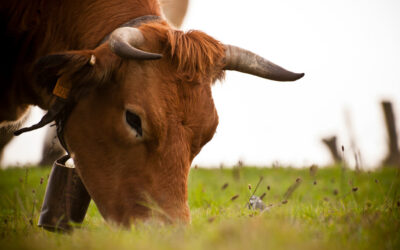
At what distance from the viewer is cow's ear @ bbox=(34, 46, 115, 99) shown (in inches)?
112

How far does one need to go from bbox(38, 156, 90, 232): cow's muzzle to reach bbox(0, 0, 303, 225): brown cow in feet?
0.52

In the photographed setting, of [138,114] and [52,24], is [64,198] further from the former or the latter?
[52,24]

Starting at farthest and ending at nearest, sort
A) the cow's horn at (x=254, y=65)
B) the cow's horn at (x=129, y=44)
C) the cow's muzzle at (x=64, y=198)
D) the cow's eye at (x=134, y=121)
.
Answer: the cow's horn at (x=254, y=65) < the cow's muzzle at (x=64, y=198) < the cow's eye at (x=134, y=121) < the cow's horn at (x=129, y=44)

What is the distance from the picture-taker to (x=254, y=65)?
10.9ft

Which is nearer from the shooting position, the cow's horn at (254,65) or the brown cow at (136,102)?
the brown cow at (136,102)

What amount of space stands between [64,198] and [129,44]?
4.13ft

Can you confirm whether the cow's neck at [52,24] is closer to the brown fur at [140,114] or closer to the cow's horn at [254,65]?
the brown fur at [140,114]

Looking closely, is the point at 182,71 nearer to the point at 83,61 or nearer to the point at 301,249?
the point at 83,61

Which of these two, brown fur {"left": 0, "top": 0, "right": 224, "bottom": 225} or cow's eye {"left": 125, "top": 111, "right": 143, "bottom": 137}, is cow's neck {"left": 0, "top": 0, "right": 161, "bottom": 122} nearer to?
brown fur {"left": 0, "top": 0, "right": 224, "bottom": 225}

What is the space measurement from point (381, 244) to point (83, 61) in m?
2.16

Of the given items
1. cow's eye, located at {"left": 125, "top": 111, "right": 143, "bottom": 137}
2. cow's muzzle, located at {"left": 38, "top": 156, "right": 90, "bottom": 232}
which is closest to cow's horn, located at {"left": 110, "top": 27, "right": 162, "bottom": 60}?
cow's eye, located at {"left": 125, "top": 111, "right": 143, "bottom": 137}

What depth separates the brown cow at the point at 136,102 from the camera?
273cm

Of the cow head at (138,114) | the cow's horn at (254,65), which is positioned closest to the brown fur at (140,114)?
the cow head at (138,114)

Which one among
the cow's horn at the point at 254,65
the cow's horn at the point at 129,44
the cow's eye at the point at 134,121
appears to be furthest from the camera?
the cow's horn at the point at 254,65
